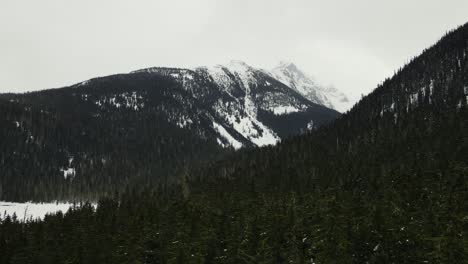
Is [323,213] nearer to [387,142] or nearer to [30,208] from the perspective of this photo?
[387,142]

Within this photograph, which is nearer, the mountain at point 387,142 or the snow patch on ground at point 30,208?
the mountain at point 387,142

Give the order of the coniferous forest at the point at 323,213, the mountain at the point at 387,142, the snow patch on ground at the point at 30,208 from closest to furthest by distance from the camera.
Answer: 1. the coniferous forest at the point at 323,213
2. the mountain at the point at 387,142
3. the snow patch on ground at the point at 30,208


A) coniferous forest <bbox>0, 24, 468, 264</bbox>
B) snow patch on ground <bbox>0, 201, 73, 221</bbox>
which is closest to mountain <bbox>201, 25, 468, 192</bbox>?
coniferous forest <bbox>0, 24, 468, 264</bbox>

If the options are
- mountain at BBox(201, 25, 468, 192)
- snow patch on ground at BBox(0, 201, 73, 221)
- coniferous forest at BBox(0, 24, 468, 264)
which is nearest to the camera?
coniferous forest at BBox(0, 24, 468, 264)

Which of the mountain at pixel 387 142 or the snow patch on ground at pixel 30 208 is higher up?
the mountain at pixel 387 142

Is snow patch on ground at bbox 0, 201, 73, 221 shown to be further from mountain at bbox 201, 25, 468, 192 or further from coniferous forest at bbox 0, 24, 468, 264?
mountain at bbox 201, 25, 468, 192

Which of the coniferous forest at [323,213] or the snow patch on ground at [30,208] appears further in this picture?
the snow patch on ground at [30,208]

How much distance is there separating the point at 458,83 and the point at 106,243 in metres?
148

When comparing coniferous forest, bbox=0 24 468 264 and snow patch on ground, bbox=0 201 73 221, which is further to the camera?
snow patch on ground, bbox=0 201 73 221

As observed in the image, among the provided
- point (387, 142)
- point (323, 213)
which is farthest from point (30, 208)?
point (323, 213)

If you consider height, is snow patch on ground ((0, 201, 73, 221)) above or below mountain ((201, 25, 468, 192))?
below

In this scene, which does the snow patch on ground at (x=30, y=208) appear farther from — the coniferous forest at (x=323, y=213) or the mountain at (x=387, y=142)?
the mountain at (x=387, y=142)

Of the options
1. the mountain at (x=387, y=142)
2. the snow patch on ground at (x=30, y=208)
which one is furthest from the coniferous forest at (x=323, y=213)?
the snow patch on ground at (x=30, y=208)

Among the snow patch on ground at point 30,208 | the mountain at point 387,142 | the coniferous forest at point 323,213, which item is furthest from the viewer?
the snow patch on ground at point 30,208
